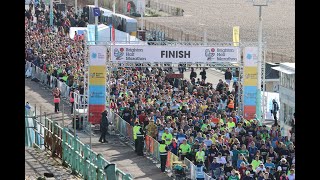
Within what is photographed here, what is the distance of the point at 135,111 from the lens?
1262 inches

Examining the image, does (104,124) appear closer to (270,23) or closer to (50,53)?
(50,53)

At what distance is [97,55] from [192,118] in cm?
612

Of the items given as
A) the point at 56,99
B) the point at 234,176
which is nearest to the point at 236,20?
the point at 56,99

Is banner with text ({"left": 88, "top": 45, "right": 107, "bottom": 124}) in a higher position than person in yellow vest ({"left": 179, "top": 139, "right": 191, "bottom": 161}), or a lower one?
higher

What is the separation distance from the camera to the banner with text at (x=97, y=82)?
112 ft

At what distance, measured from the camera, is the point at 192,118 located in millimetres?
29188

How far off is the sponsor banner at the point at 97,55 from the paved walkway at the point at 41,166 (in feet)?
24.2

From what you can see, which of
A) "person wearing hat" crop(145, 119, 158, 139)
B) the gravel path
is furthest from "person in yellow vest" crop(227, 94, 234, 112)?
the gravel path

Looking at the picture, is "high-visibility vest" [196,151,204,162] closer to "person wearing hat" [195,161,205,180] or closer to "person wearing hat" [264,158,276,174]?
"person wearing hat" [195,161,205,180]

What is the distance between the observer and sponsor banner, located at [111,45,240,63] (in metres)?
34.3

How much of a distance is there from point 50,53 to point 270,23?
1251 inches

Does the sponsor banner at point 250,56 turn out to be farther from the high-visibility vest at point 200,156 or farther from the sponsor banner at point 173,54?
the high-visibility vest at point 200,156

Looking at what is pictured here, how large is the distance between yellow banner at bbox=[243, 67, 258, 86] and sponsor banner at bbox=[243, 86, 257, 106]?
14 centimetres
